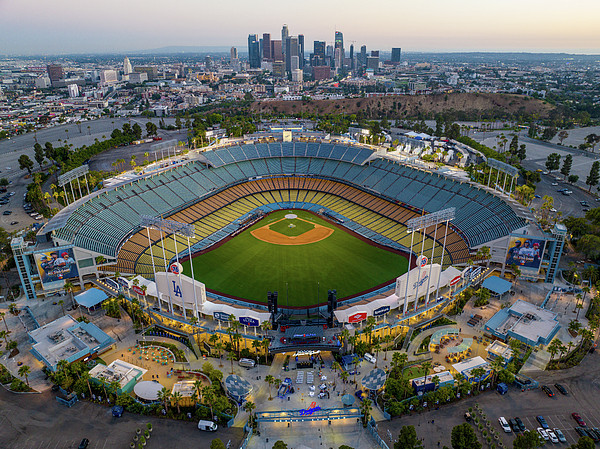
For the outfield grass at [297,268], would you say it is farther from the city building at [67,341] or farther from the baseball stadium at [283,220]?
the city building at [67,341]

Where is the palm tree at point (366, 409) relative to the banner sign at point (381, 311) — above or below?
below

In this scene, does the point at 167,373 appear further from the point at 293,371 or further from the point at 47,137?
the point at 47,137

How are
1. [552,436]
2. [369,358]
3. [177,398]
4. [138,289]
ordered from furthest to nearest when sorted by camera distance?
[138,289] < [369,358] < [177,398] < [552,436]

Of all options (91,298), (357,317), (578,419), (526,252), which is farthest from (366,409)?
(91,298)

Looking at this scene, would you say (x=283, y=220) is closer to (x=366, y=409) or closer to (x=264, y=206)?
(x=264, y=206)

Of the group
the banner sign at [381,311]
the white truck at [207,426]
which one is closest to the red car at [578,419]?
the banner sign at [381,311]
